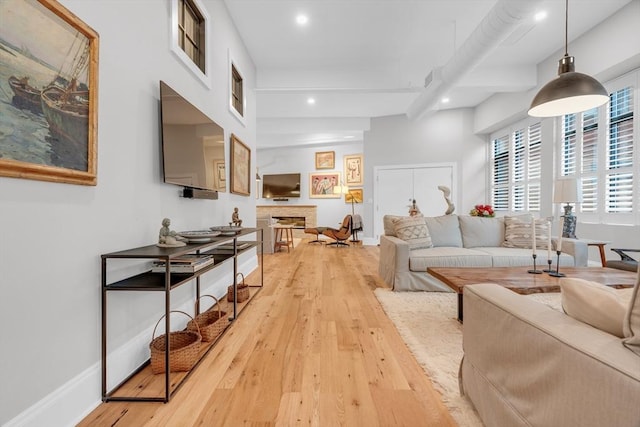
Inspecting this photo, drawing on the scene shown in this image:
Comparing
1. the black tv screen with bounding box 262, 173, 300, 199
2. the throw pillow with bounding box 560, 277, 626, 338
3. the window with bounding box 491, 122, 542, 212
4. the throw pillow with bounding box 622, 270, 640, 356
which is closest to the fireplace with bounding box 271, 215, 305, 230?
the black tv screen with bounding box 262, 173, 300, 199

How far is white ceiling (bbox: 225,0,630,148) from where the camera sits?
10.5ft

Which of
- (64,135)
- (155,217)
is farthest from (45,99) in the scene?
(155,217)

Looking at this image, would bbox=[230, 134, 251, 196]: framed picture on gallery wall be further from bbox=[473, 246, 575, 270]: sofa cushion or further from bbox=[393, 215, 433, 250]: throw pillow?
bbox=[473, 246, 575, 270]: sofa cushion

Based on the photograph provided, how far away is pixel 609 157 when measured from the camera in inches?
143

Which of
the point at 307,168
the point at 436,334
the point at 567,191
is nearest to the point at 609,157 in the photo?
the point at 567,191

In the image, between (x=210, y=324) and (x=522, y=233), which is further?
(x=522, y=233)

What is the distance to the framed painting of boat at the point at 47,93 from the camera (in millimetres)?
1010

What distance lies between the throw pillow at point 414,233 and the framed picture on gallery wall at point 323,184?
19.5ft

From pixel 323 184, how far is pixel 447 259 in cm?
677

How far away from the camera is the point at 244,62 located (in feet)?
13.3

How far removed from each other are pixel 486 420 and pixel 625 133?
4.19 metres

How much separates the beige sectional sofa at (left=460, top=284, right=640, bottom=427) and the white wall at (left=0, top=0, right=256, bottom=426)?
1749 millimetres

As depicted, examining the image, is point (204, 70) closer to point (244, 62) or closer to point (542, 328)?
point (244, 62)

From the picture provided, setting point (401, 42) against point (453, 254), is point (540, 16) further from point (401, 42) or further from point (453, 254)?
point (453, 254)
